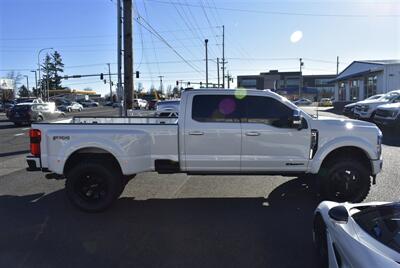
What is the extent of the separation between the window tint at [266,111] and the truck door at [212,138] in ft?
0.66

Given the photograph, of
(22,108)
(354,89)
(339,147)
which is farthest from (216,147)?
(354,89)

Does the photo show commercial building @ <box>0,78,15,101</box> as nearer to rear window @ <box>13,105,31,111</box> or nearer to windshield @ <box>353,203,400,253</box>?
rear window @ <box>13,105,31,111</box>

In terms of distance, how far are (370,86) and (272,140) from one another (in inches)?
1762

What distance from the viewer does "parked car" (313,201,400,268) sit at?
8.86 ft

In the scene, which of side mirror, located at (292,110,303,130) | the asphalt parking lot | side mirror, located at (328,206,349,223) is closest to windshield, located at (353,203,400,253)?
side mirror, located at (328,206,349,223)

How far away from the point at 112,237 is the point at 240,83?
131m

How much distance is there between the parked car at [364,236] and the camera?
270 centimetres

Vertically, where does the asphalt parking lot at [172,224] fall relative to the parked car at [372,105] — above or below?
below

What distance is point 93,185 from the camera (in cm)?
670

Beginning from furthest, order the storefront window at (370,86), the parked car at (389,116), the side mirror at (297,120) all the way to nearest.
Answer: the storefront window at (370,86), the parked car at (389,116), the side mirror at (297,120)

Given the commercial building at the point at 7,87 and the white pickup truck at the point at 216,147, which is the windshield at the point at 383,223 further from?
the commercial building at the point at 7,87

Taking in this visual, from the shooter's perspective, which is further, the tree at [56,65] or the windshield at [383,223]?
the tree at [56,65]

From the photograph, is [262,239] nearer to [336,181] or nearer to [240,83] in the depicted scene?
[336,181]

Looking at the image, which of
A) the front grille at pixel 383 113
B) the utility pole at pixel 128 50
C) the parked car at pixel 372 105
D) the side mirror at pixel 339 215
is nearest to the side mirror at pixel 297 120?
the side mirror at pixel 339 215
